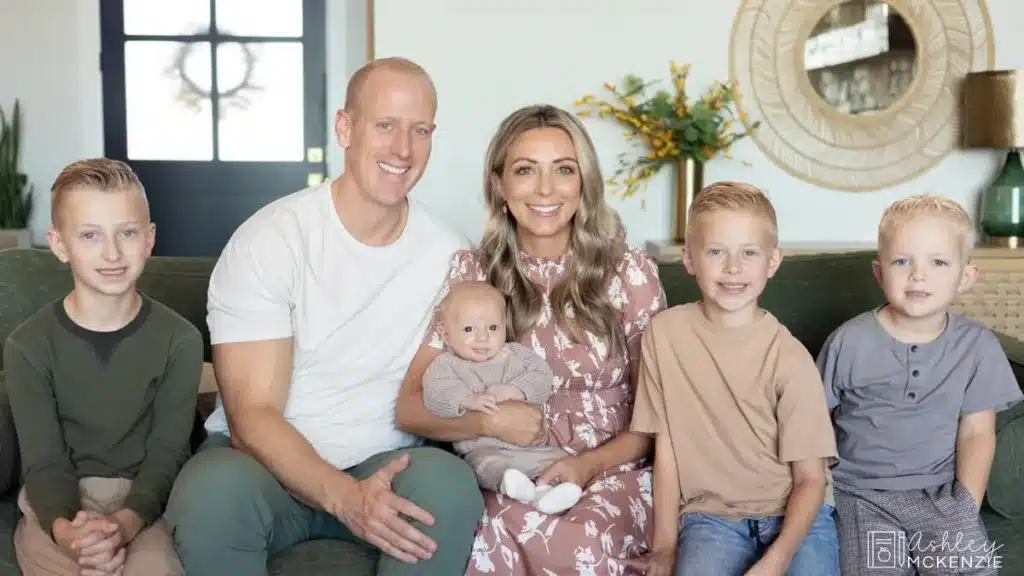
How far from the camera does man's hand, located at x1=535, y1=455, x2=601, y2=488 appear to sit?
1.88m

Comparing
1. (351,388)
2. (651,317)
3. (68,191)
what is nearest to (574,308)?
(651,317)

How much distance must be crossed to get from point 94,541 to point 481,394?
2.32 feet

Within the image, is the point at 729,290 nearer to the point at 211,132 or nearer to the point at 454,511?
the point at 454,511

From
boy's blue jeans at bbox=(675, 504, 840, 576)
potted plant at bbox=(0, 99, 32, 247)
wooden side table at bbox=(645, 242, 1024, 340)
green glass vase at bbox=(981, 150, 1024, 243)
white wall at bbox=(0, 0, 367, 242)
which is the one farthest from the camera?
white wall at bbox=(0, 0, 367, 242)

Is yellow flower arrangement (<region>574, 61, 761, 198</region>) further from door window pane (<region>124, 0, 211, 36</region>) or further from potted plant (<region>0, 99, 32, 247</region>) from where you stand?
potted plant (<region>0, 99, 32, 247</region>)

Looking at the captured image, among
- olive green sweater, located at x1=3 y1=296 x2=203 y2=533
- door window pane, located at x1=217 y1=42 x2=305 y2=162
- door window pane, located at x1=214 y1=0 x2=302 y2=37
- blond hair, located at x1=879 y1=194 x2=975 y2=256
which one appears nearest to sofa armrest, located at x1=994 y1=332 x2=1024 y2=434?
blond hair, located at x1=879 y1=194 x2=975 y2=256

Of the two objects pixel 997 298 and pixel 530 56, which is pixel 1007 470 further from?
pixel 530 56

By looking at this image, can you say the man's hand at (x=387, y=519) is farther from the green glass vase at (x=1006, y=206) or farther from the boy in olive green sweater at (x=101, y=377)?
the green glass vase at (x=1006, y=206)

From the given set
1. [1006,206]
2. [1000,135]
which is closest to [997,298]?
[1006,206]

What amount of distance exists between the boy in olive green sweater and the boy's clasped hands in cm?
6

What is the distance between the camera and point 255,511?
1725mm

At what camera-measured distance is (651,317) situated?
82.5 inches

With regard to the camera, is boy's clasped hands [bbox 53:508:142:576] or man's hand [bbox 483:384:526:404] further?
man's hand [bbox 483:384:526:404]

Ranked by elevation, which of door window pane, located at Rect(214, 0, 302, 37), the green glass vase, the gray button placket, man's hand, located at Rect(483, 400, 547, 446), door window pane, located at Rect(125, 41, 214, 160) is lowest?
man's hand, located at Rect(483, 400, 547, 446)
